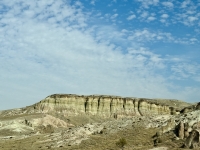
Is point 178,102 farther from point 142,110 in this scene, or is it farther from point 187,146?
point 187,146

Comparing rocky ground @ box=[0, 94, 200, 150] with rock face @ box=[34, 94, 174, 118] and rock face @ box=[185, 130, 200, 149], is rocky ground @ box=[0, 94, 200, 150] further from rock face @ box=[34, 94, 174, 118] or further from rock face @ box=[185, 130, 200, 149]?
rock face @ box=[34, 94, 174, 118]

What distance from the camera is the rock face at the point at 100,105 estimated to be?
387ft

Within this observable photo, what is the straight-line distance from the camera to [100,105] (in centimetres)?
12219

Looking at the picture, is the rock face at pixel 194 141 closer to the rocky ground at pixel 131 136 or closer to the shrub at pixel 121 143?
the rocky ground at pixel 131 136

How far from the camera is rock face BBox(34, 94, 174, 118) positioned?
118 meters

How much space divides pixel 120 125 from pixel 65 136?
9.22 meters

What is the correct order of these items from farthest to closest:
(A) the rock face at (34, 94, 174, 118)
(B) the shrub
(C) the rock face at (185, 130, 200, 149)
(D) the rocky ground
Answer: (A) the rock face at (34, 94, 174, 118), (B) the shrub, (D) the rocky ground, (C) the rock face at (185, 130, 200, 149)

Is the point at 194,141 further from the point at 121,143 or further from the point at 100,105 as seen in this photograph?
the point at 100,105

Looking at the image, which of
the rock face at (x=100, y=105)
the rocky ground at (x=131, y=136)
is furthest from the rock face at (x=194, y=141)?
the rock face at (x=100, y=105)

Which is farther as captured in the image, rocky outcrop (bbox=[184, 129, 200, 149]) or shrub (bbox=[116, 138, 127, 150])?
shrub (bbox=[116, 138, 127, 150])

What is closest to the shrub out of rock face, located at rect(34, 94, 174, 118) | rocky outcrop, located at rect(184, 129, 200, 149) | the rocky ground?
the rocky ground

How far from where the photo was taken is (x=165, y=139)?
42.3 meters

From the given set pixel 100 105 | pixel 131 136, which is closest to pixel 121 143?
pixel 131 136

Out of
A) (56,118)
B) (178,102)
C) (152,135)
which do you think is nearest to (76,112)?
(56,118)
